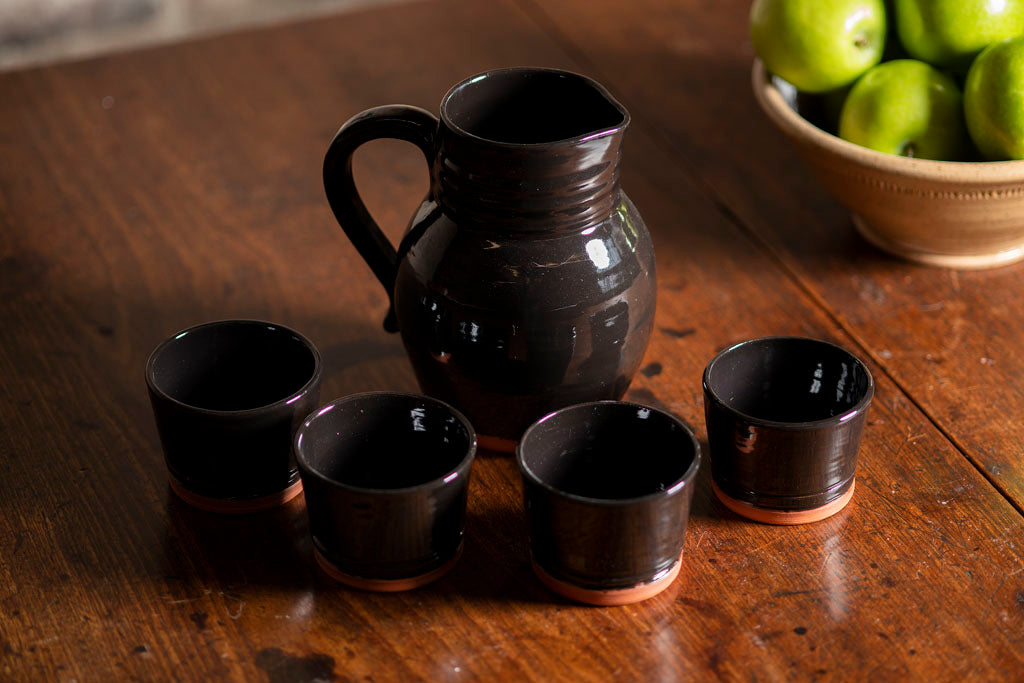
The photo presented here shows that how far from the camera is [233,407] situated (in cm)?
76

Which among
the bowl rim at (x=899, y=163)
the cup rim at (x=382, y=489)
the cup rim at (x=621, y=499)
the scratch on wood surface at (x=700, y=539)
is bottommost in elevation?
the scratch on wood surface at (x=700, y=539)

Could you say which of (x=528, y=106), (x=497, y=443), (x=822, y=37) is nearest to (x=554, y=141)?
(x=528, y=106)

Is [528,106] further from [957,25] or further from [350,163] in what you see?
[957,25]

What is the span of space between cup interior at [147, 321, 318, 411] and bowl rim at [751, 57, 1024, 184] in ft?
1.38

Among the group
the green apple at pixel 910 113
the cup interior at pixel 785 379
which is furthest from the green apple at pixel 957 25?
the cup interior at pixel 785 379

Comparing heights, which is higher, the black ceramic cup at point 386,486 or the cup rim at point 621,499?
the cup rim at point 621,499

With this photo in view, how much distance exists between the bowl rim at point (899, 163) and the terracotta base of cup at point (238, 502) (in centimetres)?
46

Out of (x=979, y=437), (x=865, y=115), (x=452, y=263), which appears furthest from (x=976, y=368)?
(x=452, y=263)

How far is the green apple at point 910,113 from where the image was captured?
89cm

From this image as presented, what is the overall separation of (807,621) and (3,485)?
49cm

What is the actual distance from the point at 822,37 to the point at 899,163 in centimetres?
12

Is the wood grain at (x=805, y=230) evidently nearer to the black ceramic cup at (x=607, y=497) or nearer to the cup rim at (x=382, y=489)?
the black ceramic cup at (x=607, y=497)

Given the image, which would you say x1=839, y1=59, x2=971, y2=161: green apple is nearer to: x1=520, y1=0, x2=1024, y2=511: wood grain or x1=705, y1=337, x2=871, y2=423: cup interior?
x1=520, y1=0, x2=1024, y2=511: wood grain

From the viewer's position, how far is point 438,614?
65cm
